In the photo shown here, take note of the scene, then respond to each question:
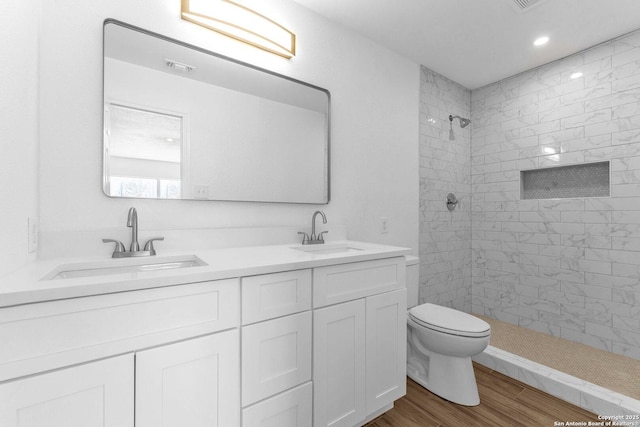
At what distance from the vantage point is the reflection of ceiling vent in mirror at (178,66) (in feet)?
4.68

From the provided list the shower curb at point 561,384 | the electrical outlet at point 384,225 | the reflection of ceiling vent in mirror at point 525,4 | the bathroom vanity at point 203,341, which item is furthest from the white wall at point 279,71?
the shower curb at point 561,384

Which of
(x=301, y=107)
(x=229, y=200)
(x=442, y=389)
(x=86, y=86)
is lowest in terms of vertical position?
(x=442, y=389)

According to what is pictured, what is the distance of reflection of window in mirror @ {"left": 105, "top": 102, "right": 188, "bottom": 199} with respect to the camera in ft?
4.28

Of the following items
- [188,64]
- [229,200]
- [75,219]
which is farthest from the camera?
[229,200]

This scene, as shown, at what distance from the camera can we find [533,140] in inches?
106

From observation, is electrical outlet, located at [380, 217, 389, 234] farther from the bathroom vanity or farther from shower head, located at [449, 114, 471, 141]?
shower head, located at [449, 114, 471, 141]

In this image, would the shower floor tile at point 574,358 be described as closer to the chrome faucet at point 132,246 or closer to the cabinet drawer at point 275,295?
the cabinet drawer at point 275,295

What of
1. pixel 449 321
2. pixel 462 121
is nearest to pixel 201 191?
pixel 449 321

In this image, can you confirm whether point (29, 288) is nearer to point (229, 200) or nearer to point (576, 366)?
point (229, 200)

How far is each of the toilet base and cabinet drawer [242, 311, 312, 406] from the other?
104cm

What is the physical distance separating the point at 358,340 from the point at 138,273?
980mm

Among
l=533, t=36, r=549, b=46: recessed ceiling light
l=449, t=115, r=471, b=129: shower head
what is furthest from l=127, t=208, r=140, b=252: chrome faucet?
l=533, t=36, r=549, b=46: recessed ceiling light

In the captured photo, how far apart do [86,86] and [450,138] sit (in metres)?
2.88

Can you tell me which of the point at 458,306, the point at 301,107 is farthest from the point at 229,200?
the point at 458,306
